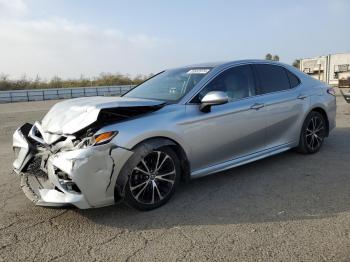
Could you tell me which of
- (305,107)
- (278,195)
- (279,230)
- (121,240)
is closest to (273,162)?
(305,107)

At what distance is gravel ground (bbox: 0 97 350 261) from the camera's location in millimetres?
3035

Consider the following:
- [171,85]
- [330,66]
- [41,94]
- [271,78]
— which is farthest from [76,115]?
[330,66]

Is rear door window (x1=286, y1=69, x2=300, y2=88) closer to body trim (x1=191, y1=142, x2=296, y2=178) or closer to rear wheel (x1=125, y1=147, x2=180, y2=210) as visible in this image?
body trim (x1=191, y1=142, x2=296, y2=178)

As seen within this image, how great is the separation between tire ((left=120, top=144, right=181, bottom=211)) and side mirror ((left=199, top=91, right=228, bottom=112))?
0.72m

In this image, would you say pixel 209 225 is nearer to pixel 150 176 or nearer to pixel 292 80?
pixel 150 176

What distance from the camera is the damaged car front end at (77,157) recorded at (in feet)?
11.3

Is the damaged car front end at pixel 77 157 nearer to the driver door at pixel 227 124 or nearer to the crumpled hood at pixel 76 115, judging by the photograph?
the crumpled hood at pixel 76 115

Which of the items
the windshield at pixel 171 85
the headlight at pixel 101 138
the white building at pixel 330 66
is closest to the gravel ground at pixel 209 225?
the headlight at pixel 101 138

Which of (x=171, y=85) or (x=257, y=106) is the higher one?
(x=171, y=85)

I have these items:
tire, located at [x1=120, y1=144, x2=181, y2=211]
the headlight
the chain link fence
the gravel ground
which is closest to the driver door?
tire, located at [x1=120, y1=144, x2=181, y2=211]

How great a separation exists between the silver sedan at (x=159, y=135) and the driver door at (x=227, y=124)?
1cm

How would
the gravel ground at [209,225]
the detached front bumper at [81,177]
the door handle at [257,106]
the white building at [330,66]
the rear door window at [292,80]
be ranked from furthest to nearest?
1. the white building at [330,66]
2. the rear door window at [292,80]
3. the door handle at [257,106]
4. the detached front bumper at [81,177]
5. the gravel ground at [209,225]

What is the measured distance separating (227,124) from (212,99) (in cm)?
51

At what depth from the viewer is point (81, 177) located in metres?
3.41
